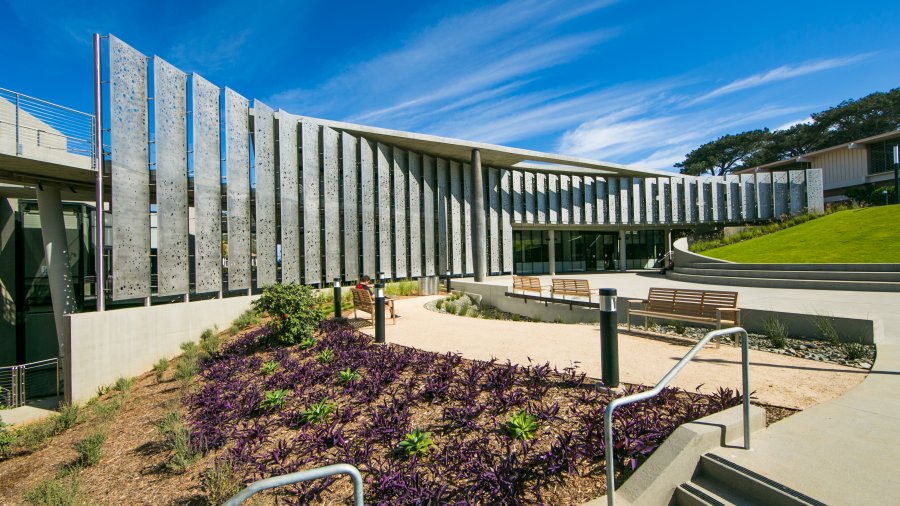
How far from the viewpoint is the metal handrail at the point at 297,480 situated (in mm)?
1792

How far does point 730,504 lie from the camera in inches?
120

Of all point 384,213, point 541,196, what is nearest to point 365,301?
point 384,213

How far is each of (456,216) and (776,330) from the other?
20.7 m

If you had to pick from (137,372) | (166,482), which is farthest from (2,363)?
(166,482)

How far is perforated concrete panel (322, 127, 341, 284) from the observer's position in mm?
19406

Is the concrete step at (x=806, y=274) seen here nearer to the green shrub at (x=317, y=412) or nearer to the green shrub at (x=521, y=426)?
the green shrub at (x=521, y=426)

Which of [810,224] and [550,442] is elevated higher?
[810,224]

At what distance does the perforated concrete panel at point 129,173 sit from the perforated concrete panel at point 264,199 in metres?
3.97

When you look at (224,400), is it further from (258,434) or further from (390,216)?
(390,216)

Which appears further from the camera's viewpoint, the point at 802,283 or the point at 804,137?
the point at 804,137

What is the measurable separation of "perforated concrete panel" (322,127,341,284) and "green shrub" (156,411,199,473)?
13627 mm

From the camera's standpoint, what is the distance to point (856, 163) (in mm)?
42594

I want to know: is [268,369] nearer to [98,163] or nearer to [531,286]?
[98,163]

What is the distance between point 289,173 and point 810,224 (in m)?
31.6
